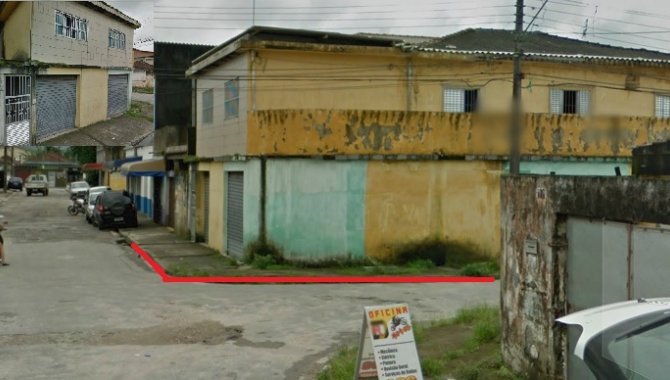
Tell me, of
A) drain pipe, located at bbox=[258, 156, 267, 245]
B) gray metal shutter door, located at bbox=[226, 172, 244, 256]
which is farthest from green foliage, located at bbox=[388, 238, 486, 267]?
gray metal shutter door, located at bbox=[226, 172, 244, 256]

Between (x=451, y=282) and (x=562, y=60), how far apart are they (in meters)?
9.06

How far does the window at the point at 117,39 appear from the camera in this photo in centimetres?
554

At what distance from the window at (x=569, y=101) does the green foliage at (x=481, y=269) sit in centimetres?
633

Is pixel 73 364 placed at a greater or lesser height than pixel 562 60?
lesser

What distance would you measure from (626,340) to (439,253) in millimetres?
16724

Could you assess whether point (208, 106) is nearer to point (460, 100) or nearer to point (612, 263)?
point (460, 100)

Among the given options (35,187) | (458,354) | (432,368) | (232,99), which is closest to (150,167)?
(232,99)

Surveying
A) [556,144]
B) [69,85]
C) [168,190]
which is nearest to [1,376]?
[69,85]

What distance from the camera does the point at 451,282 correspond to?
18.1m

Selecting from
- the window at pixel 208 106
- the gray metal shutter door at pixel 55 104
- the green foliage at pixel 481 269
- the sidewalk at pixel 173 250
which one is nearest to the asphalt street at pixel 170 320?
the sidewalk at pixel 173 250

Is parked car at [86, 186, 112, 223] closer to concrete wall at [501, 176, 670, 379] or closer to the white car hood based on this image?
concrete wall at [501, 176, 670, 379]

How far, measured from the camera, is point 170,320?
40.3 feet

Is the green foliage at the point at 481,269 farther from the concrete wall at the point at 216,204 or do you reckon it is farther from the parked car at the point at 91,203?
the parked car at the point at 91,203

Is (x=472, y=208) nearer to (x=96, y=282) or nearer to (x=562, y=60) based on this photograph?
(x=562, y=60)
